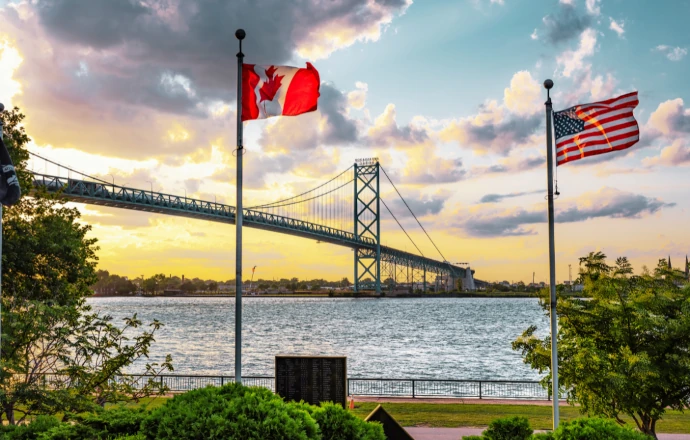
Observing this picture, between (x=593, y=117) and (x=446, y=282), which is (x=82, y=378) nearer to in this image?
(x=593, y=117)

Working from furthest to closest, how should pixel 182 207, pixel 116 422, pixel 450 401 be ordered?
pixel 182 207 < pixel 450 401 < pixel 116 422

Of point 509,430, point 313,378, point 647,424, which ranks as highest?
point 313,378

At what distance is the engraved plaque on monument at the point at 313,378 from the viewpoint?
1398 centimetres

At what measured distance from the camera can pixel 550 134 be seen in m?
14.0

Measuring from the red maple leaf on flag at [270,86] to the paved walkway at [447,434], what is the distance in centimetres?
897

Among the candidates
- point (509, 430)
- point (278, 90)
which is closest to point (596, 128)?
point (509, 430)

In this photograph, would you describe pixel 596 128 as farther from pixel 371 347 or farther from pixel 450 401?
pixel 371 347

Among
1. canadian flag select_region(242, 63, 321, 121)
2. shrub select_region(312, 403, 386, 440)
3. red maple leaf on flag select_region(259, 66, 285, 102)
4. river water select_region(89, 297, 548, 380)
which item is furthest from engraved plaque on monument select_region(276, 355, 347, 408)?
river water select_region(89, 297, 548, 380)

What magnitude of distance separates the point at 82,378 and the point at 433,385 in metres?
20.7

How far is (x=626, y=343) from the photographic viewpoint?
1341 cm

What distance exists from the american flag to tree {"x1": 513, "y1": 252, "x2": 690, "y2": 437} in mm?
3092

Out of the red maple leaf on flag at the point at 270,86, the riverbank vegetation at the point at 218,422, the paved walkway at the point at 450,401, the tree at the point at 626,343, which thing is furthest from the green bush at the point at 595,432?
the paved walkway at the point at 450,401

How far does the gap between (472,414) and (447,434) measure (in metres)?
3.67

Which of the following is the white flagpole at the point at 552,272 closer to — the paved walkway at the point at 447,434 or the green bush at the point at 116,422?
the paved walkway at the point at 447,434
